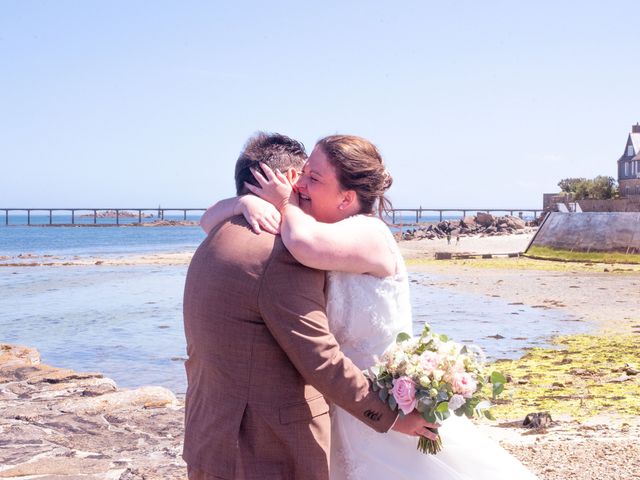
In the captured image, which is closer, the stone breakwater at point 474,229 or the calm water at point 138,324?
the calm water at point 138,324

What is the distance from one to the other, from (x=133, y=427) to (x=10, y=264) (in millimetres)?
32665

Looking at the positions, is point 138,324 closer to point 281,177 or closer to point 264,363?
point 281,177

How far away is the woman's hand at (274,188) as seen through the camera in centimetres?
278

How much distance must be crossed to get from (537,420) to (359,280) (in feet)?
14.9

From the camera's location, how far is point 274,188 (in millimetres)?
2797

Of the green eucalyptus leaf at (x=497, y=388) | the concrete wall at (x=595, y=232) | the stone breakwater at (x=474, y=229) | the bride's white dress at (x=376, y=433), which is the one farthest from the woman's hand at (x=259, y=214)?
the stone breakwater at (x=474, y=229)

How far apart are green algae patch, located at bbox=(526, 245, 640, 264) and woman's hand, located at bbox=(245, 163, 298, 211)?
1057 inches

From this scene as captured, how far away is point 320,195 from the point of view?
282cm

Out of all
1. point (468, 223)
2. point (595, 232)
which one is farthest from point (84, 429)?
point (468, 223)

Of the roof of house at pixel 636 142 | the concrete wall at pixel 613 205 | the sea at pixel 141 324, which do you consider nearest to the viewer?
the sea at pixel 141 324

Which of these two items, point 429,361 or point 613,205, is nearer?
point 429,361

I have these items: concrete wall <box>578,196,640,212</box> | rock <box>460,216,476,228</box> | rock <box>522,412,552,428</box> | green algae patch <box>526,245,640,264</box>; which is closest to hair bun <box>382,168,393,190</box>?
rock <box>522,412,552,428</box>

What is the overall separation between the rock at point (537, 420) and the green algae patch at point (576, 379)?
0.40m

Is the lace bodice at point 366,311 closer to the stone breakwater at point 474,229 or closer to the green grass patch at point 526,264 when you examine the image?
the green grass patch at point 526,264
